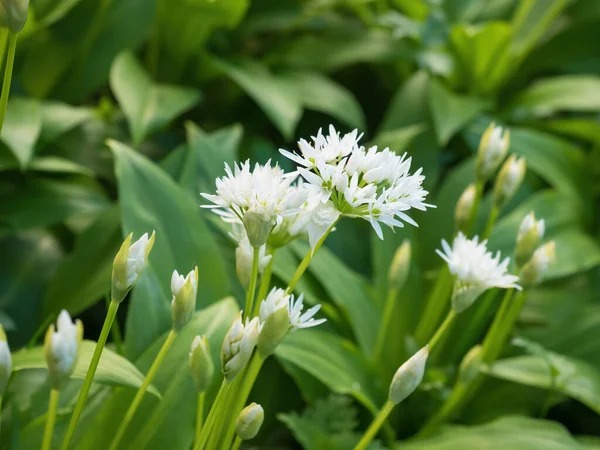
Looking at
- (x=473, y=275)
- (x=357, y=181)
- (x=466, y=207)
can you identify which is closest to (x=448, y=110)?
(x=466, y=207)

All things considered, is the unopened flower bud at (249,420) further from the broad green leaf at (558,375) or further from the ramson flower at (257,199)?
the broad green leaf at (558,375)

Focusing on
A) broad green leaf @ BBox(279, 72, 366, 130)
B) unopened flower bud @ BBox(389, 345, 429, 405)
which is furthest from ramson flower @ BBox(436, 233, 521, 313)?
broad green leaf @ BBox(279, 72, 366, 130)

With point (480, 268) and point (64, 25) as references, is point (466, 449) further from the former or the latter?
point (64, 25)

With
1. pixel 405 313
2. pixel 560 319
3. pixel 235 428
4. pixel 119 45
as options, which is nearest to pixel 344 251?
pixel 405 313

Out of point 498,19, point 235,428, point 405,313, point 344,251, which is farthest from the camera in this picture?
point 498,19

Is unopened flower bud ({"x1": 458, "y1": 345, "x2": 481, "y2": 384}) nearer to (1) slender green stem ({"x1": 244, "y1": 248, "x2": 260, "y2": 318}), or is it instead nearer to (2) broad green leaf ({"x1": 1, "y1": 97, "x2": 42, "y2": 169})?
(1) slender green stem ({"x1": 244, "y1": 248, "x2": 260, "y2": 318})

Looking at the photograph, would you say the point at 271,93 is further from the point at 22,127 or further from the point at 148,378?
the point at 148,378

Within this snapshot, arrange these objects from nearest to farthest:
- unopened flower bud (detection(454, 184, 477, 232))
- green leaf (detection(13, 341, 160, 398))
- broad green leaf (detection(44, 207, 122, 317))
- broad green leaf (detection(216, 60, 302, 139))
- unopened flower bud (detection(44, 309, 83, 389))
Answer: unopened flower bud (detection(44, 309, 83, 389)) → green leaf (detection(13, 341, 160, 398)) → unopened flower bud (detection(454, 184, 477, 232)) → broad green leaf (detection(44, 207, 122, 317)) → broad green leaf (detection(216, 60, 302, 139))
